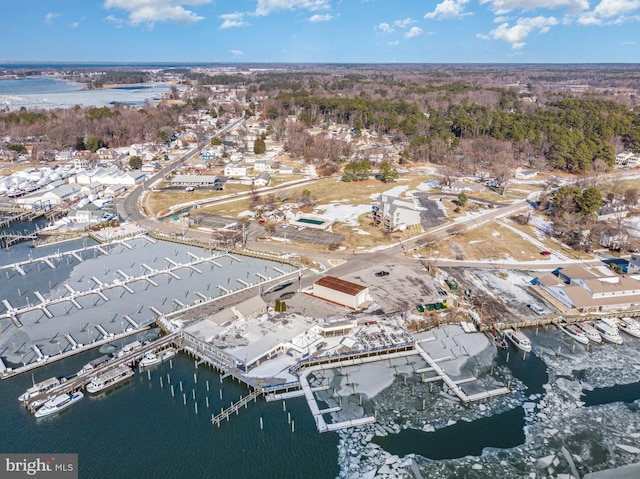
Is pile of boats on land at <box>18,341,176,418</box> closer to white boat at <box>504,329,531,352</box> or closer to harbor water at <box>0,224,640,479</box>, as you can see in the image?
harbor water at <box>0,224,640,479</box>

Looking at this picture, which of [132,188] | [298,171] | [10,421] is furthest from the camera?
[298,171]

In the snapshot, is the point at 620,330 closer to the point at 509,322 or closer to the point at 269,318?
the point at 509,322

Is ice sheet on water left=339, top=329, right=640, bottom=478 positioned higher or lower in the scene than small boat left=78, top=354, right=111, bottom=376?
lower

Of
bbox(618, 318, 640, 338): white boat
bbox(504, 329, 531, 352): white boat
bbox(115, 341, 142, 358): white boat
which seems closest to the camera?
bbox(115, 341, 142, 358): white boat

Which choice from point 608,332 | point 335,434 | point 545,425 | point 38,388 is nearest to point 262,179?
point 38,388

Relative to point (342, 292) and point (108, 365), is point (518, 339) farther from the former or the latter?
point (108, 365)

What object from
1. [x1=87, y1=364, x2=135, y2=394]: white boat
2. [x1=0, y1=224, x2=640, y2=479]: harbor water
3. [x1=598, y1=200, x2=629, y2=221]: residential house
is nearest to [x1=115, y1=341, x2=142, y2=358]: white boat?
[x1=87, y1=364, x2=135, y2=394]: white boat

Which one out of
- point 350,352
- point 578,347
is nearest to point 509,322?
point 578,347
